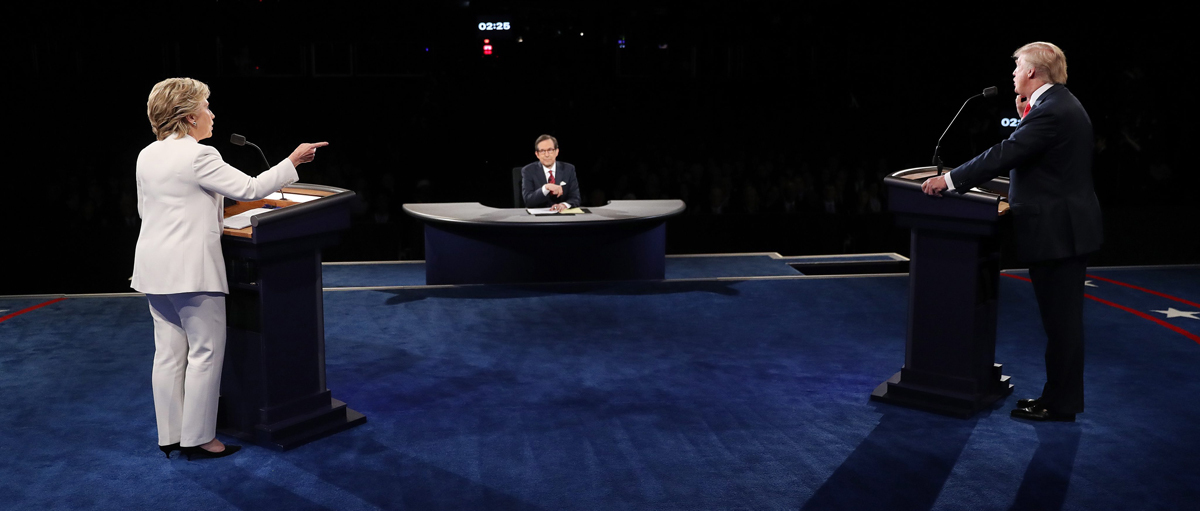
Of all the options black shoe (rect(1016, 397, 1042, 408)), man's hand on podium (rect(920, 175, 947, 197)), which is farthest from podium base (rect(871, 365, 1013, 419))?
man's hand on podium (rect(920, 175, 947, 197))

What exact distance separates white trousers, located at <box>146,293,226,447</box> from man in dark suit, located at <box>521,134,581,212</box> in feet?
10.4

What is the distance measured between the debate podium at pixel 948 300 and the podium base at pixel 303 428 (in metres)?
1.97

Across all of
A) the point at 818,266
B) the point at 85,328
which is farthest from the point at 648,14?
the point at 85,328

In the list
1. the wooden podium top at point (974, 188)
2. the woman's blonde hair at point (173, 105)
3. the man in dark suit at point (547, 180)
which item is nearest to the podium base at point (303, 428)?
the woman's blonde hair at point (173, 105)

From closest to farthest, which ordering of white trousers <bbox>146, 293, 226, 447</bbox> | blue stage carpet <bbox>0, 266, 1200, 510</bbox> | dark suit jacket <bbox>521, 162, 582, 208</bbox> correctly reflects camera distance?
blue stage carpet <bbox>0, 266, 1200, 510</bbox> → white trousers <bbox>146, 293, 226, 447</bbox> → dark suit jacket <bbox>521, 162, 582, 208</bbox>

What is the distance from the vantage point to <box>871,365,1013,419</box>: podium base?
325cm

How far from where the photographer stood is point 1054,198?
118 inches

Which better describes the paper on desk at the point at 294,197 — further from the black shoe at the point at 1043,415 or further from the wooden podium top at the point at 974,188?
the black shoe at the point at 1043,415

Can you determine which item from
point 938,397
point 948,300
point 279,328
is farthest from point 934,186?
point 279,328

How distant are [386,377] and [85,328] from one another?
190 centimetres

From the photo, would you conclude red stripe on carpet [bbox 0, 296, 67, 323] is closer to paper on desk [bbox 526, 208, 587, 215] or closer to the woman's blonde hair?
paper on desk [bbox 526, 208, 587, 215]

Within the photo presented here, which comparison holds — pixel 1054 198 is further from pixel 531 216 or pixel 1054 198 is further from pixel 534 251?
pixel 534 251

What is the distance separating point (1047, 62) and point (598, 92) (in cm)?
822

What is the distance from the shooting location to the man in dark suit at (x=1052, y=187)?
115 inches
